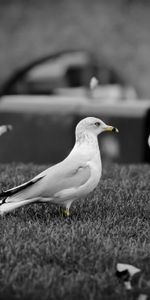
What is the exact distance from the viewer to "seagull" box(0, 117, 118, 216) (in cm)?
377

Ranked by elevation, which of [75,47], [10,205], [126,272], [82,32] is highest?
[82,32]

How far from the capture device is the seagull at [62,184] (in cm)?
377

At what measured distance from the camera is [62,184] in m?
3.83

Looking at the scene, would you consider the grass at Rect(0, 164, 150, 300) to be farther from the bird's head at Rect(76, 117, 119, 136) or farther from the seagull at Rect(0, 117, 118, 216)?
the bird's head at Rect(76, 117, 119, 136)

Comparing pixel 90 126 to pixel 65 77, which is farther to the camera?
pixel 65 77

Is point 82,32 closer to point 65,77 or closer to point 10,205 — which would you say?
point 65,77

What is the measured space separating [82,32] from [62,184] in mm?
7736

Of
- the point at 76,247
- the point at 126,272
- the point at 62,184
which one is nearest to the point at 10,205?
the point at 62,184

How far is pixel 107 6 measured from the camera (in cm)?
1111

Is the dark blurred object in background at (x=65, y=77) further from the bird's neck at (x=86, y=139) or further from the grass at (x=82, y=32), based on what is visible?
the bird's neck at (x=86, y=139)

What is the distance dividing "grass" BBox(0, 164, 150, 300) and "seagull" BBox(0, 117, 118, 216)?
5.4 inches

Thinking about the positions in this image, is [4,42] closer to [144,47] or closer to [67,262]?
[144,47]

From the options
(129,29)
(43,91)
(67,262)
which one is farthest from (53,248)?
(43,91)

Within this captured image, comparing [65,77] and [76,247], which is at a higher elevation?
[65,77]
